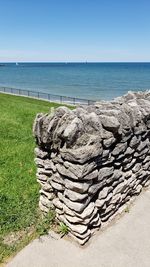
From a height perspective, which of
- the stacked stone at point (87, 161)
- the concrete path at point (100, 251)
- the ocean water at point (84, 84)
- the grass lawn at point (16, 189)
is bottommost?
the ocean water at point (84, 84)

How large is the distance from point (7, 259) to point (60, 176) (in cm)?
160

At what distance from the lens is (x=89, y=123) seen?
4.84 m

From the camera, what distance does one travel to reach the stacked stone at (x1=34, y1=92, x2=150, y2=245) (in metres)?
4.74

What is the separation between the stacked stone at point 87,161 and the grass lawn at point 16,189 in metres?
0.54

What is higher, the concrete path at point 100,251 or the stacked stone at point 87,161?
the stacked stone at point 87,161

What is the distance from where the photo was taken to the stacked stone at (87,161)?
15.5 ft

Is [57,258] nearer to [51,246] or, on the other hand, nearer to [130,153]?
[51,246]

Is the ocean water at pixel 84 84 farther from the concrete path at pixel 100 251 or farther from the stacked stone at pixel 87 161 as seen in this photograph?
the concrete path at pixel 100 251

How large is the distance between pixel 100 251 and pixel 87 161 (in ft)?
5.00

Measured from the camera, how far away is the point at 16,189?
7.16m

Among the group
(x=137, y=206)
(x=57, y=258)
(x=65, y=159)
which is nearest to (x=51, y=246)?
(x=57, y=258)

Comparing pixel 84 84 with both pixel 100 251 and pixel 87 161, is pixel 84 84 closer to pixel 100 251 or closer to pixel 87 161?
pixel 87 161

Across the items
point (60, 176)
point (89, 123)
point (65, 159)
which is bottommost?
point (60, 176)

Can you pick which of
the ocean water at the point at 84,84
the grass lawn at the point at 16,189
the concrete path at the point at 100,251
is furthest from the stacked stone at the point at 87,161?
the ocean water at the point at 84,84
